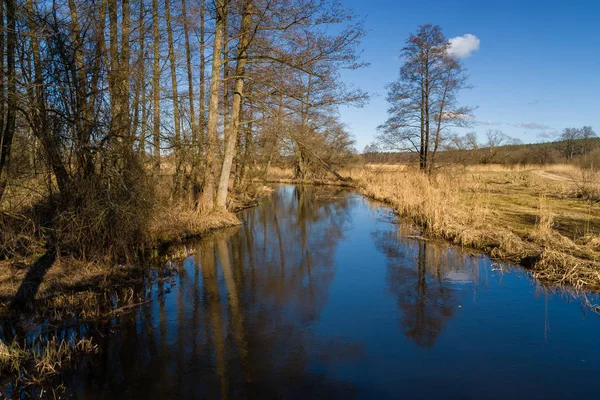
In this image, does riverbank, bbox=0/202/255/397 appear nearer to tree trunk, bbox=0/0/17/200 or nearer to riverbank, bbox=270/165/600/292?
tree trunk, bbox=0/0/17/200

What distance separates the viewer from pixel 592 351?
455 cm

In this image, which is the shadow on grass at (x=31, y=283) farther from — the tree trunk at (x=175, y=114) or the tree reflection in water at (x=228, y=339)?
the tree trunk at (x=175, y=114)

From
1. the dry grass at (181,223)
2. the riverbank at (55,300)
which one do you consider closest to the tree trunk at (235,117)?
the dry grass at (181,223)

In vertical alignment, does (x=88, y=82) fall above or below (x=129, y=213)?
above

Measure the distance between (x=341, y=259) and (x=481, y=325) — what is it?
3.97 metres

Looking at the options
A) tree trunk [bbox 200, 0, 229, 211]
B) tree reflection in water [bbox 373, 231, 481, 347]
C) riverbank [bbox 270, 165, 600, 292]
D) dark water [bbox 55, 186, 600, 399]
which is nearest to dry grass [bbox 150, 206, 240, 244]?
tree trunk [bbox 200, 0, 229, 211]

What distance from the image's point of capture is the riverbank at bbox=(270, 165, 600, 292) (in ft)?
23.4

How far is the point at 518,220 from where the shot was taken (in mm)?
11398

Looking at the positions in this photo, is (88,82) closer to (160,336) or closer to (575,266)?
(160,336)

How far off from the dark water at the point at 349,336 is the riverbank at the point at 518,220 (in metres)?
0.68

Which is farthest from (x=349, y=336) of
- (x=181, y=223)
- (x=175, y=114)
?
(x=175, y=114)

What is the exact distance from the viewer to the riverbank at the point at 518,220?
7121 mm

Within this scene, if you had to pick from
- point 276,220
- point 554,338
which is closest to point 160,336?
point 554,338

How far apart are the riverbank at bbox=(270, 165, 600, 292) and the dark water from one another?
26.8 inches
